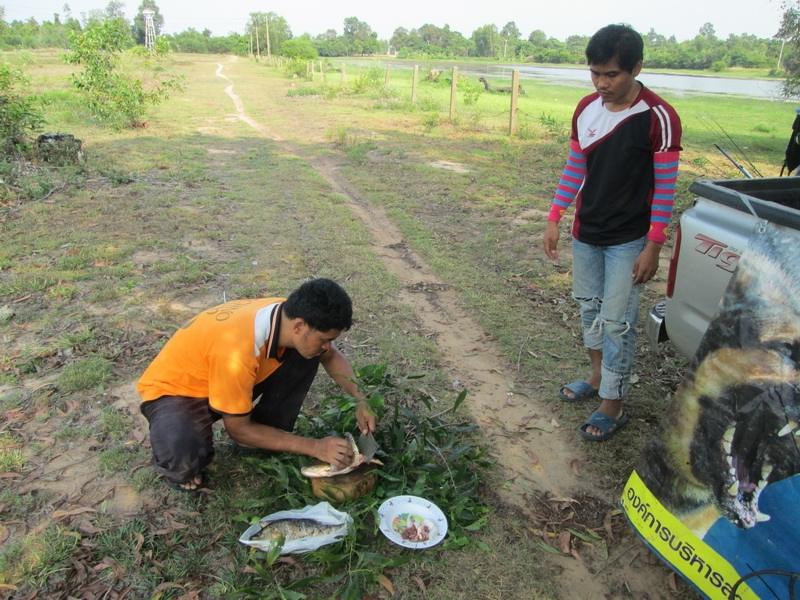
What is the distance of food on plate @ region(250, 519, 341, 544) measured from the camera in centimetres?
233

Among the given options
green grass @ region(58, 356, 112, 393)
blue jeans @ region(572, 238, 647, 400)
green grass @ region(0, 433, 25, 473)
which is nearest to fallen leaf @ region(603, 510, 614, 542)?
blue jeans @ region(572, 238, 647, 400)

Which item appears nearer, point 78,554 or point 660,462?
point 660,462

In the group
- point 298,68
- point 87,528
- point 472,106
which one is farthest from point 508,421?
point 298,68

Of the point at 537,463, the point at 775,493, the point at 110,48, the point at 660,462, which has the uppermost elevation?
the point at 110,48

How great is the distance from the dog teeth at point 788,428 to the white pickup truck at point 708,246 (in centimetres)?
72

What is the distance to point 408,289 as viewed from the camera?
16.9ft

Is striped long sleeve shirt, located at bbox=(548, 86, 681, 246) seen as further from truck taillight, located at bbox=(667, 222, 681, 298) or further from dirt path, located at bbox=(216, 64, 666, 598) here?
dirt path, located at bbox=(216, 64, 666, 598)

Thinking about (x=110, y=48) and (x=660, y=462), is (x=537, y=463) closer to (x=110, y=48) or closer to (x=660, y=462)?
(x=660, y=462)

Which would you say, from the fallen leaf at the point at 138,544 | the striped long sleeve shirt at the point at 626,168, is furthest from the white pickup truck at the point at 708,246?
the fallen leaf at the point at 138,544

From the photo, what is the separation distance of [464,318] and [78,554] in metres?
3.06

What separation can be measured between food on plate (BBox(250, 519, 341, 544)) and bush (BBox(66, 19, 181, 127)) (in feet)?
43.8

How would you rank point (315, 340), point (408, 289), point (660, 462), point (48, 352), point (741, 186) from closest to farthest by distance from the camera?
1. point (660, 462)
2. point (315, 340)
3. point (741, 186)
4. point (48, 352)
5. point (408, 289)

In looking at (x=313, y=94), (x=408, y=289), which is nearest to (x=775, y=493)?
(x=408, y=289)

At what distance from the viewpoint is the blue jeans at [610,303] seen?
2.84 meters
